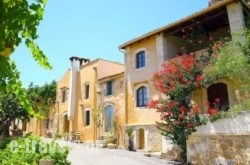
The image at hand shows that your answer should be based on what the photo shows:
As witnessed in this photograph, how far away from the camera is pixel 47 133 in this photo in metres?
32.4

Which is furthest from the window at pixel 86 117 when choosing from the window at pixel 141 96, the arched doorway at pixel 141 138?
the arched doorway at pixel 141 138

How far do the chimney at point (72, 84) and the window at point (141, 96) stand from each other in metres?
10.6

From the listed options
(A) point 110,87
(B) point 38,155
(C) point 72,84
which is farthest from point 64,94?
(B) point 38,155

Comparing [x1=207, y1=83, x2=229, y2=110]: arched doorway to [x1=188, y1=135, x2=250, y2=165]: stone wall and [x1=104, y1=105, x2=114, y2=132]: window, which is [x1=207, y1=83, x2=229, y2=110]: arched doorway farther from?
[x1=104, y1=105, x2=114, y2=132]: window

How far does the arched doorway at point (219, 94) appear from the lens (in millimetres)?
15766

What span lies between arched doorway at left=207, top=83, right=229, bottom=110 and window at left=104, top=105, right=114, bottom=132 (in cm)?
935

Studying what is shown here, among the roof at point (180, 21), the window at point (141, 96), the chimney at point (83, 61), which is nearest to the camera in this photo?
the roof at point (180, 21)

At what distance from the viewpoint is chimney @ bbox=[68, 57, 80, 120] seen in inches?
1105

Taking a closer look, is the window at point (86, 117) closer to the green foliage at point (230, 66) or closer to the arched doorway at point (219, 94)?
the arched doorway at point (219, 94)

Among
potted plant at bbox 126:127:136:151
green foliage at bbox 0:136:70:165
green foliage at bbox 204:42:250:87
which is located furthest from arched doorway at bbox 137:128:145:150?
green foliage at bbox 0:136:70:165

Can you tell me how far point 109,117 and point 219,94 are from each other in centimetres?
1038

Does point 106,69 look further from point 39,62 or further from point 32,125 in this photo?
point 39,62

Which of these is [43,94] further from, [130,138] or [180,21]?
[180,21]

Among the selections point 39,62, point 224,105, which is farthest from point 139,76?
point 39,62
